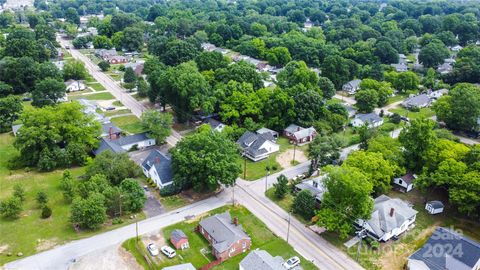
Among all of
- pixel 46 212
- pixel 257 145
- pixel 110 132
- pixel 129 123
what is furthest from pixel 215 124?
pixel 46 212

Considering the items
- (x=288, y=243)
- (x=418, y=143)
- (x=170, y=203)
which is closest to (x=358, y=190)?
(x=288, y=243)

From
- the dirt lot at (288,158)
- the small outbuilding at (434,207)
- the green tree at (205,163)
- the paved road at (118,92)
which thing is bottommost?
the paved road at (118,92)

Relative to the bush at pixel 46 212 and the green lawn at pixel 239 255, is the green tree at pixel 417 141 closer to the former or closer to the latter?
the green lawn at pixel 239 255

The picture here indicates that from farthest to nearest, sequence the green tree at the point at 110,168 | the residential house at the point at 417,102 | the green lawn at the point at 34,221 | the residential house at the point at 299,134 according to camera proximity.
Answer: the residential house at the point at 417,102 → the residential house at the point at 299,134 → the green tree at the point at 110,168 → the green lawn at the point at 34,221

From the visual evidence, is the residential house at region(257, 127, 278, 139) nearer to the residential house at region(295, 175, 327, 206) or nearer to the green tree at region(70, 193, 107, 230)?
the residential house at region(295, 175, 327, 206)

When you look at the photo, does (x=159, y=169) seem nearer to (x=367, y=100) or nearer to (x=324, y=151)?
(x=324, y=151)

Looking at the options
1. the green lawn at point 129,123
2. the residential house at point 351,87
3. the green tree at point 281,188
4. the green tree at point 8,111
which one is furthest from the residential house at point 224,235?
the residential house at point 351,87
